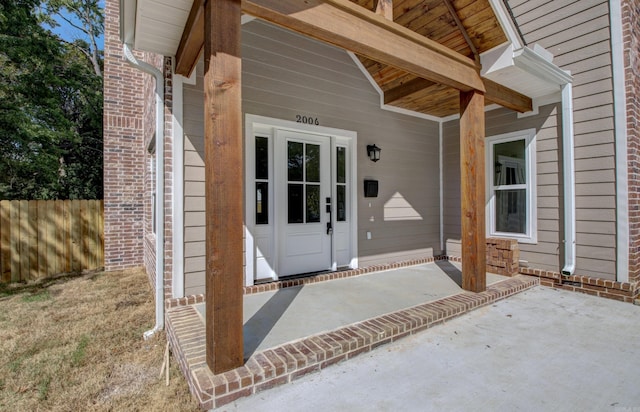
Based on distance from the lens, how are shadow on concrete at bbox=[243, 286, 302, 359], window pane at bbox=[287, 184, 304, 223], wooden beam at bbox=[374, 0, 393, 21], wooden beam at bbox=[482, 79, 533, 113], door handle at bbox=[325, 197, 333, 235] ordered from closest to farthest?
shadow on concrete at bbox=[243, 286, 302, 359] < wooden beam at bbox=[374, 0, 393, 21] < wooden beam at bbox=[482, 79, 533, 113] < window pane at bbox=[287, 184, 304, 223] < door handle at bbox=[325, 197, 333, 235]

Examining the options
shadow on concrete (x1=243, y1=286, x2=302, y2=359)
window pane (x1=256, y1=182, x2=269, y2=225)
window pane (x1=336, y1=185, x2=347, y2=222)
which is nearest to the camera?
shadow on concrete (x1=243, y1=286, x2=302, y2=359)

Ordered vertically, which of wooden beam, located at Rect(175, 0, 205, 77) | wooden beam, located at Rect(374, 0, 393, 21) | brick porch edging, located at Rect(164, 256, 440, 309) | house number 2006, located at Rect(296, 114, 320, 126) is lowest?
brick porch edging, located at Rect(164, 256, 440, 309)

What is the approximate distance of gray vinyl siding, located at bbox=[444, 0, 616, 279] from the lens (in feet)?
13.3

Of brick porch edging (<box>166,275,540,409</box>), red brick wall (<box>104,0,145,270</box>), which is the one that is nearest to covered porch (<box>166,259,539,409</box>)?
brick porch edging (<box>166,275,540,409</box>)

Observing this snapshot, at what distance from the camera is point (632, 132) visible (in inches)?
154

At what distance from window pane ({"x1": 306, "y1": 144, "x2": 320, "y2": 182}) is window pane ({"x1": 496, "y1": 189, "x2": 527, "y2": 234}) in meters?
3.10

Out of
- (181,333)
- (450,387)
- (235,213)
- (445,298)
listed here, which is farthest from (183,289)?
(445,298)

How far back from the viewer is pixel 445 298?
3.61 metres

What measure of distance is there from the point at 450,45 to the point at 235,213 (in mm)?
3266

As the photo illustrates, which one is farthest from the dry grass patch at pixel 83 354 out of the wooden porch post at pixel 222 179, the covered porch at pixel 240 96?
the wooden porch post at pixel 222 179

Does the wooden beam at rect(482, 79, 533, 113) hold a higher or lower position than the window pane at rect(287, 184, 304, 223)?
higher

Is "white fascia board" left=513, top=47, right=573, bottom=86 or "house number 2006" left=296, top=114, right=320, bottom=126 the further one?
"house number 2006" left=296, top=114, right=320, bottom=126

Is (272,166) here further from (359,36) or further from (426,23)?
(426,23)

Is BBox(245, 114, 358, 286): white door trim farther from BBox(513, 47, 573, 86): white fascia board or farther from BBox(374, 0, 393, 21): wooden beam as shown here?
BBox(513, 47, 573, 86): white fascia board
